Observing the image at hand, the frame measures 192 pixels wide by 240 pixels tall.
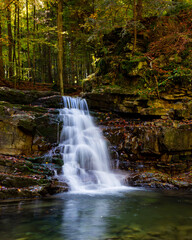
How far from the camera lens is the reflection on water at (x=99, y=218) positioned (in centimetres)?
358

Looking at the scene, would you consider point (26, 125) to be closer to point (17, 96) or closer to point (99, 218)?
point (17, 96)

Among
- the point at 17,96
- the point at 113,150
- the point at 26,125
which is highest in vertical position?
the point at 17,96

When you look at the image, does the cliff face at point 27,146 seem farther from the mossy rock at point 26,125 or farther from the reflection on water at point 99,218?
the reflection on water at point 99,218

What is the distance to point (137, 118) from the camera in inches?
488

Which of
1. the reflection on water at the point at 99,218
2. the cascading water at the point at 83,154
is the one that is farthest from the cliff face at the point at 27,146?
the reflection on water at the point at 99,218

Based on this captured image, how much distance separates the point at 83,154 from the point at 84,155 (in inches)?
2.6

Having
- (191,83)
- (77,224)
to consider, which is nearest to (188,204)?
(77,224)

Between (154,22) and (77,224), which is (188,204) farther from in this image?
(154,22)

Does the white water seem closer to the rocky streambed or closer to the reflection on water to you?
the rocky streambed

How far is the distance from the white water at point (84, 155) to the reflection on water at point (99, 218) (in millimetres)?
1571

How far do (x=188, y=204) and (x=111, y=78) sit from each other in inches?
379

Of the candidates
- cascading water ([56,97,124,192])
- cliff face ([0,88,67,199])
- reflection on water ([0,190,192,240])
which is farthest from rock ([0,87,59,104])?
reflection on water ([0,190,192,240])

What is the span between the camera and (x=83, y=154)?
30.6 feet

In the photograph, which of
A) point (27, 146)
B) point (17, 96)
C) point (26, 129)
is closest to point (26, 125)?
point (26, 129)
